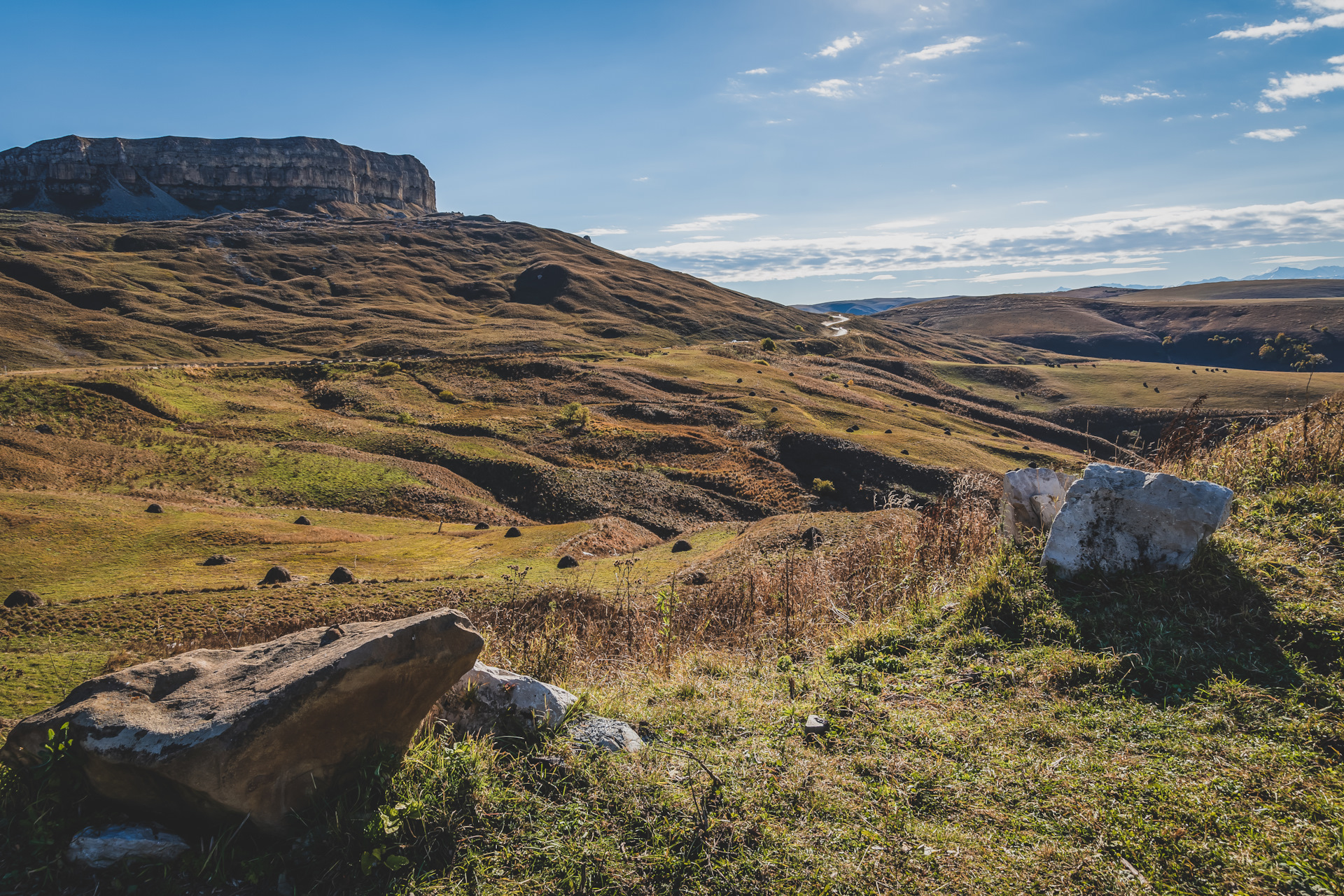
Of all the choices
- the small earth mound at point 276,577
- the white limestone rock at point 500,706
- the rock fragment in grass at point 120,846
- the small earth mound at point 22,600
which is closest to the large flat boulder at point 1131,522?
the white limestone rock at point 500,706

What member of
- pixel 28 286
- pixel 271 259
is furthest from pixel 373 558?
pixel 271 259

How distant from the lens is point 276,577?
17.9 meters

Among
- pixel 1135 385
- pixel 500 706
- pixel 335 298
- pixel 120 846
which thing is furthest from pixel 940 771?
pixel 335 298

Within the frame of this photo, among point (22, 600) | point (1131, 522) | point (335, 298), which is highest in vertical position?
point (335, 298)

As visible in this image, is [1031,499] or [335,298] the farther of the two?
[335,298]

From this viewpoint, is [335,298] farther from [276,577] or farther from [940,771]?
[940,771]

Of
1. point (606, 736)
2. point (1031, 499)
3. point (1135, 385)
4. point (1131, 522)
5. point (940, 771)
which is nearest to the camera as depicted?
point (940, 771)

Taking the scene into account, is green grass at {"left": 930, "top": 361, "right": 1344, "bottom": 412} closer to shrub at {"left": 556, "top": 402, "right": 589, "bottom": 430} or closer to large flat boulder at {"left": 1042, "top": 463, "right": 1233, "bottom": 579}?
shrub at {"left": 556, "top": 402, "right": 589, "bottom": 430}

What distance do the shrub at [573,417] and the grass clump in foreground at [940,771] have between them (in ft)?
158

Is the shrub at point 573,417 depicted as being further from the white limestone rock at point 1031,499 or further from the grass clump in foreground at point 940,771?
the grass clump in foreground at point 940,771

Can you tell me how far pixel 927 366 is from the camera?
118m

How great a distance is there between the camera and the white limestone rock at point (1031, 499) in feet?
27.9

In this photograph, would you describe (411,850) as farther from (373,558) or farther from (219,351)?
(219,351)

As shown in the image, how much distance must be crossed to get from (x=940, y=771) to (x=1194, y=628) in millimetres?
3065
